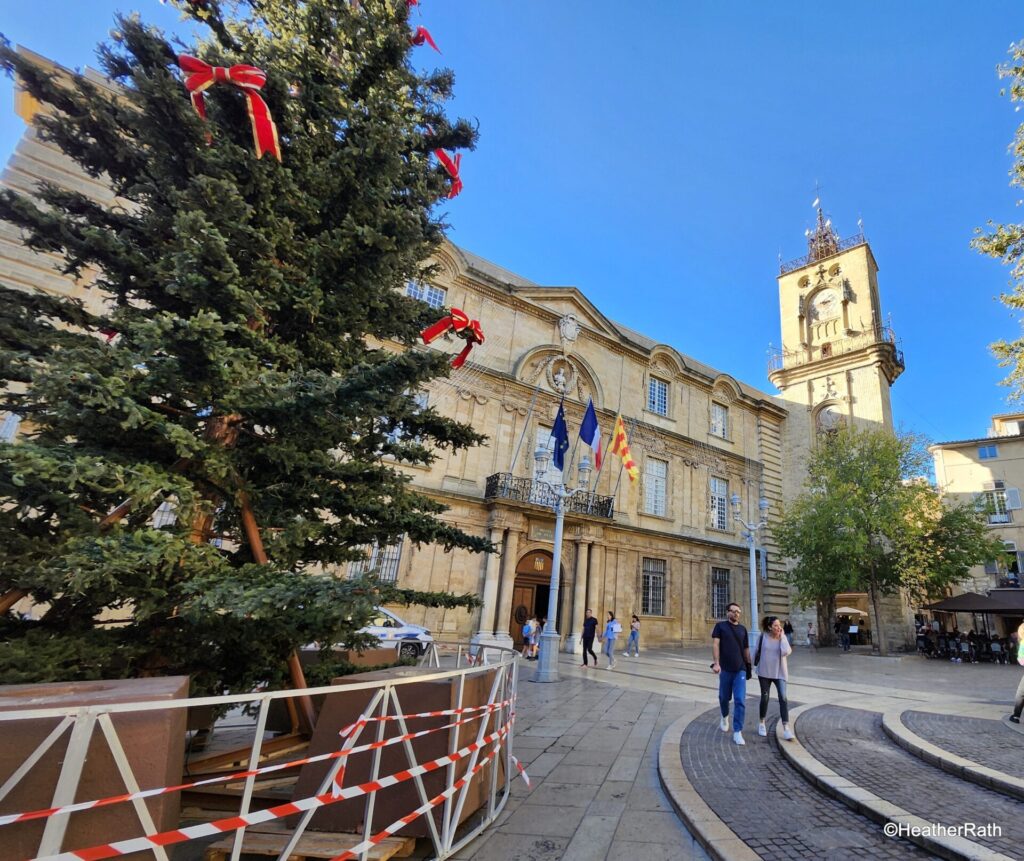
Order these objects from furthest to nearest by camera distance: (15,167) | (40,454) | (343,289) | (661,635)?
(661,635), (15,167), (343,289), (40,454)

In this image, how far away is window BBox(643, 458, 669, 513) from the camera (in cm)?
2188

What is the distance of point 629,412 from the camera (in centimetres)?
2223

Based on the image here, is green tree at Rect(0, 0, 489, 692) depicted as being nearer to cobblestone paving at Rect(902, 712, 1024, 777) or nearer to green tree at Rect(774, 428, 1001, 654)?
cobblestone paving at Rect(902, 712, 1024, 777)

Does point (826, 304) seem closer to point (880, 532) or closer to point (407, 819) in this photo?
point (880, 532)

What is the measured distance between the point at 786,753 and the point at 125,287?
8518 millimetres

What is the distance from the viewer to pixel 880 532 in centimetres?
2034

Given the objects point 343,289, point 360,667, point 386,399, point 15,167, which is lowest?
point 360,667

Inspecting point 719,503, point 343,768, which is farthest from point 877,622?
point 343,768

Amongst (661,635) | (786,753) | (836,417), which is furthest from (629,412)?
(786,753)

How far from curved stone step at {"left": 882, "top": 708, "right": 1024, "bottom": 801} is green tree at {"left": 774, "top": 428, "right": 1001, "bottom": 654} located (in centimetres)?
1325

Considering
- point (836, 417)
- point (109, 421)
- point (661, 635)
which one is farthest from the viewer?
point (836, 417)

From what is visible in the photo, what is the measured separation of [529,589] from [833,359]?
22336 millimetres

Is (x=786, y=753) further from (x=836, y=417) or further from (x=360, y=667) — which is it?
(x=836, y=417)

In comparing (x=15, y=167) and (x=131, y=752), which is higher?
(x=15, y=167)
